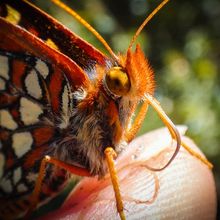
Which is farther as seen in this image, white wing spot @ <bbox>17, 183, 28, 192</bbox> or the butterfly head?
white wing spot @ <bbox>17, 183, 28, 192</bbox>

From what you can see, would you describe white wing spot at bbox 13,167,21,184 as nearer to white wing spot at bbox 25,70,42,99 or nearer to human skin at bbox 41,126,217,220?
human skin at bbox 41,126,217,220

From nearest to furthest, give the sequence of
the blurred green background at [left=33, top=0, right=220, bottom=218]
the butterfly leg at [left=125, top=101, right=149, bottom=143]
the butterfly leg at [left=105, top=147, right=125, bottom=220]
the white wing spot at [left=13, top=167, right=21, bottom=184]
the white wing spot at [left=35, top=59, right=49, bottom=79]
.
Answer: the butterfly leg at [left=105, top=147, right=125, bottom=220]
the white wing spot at [left=35, top=59, right=49, bottom=79]
the butterfly leg at [left=125, top=101, right=149, bottom=143]
the white wing spot at [left=13, top=167, right=21, bottom=184]
the blurred green background at [left=33, top=0, right=220, bottom=218]

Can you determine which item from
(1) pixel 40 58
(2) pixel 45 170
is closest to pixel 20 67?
(1) pixel 40 58

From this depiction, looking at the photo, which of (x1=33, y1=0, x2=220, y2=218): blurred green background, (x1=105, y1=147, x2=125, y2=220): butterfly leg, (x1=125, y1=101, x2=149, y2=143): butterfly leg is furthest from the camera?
(x1=33, y1=0, x2=220, y2=218): blurred green background

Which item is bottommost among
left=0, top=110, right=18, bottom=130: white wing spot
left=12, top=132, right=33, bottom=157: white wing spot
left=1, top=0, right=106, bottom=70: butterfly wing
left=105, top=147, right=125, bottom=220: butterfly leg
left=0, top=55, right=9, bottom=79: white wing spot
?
left=105, top=147, right=125, bottom=220: butterfly leg

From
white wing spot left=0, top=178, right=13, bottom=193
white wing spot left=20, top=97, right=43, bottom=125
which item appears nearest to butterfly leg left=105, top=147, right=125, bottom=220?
white wing spot left=20, top=97, right=43, bottom=125

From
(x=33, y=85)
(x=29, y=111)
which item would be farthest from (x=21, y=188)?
(x=33, y=85)

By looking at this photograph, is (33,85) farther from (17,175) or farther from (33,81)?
(17,175)
